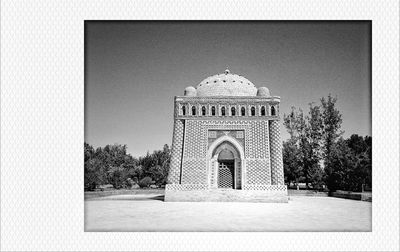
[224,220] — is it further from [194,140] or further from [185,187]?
[194,140]

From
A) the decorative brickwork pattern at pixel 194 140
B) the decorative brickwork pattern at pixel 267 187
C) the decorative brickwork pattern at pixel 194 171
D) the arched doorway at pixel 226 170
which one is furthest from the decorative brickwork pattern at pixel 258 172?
the decorative brickwork pattern at pixel 194 140

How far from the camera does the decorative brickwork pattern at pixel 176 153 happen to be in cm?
1246

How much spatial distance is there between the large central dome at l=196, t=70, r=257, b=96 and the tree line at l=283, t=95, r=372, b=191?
278 cm

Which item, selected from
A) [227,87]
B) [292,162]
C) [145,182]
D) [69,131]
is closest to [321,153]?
[292,162]

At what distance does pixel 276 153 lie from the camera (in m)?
12.6

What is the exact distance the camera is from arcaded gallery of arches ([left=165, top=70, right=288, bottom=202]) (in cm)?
1232

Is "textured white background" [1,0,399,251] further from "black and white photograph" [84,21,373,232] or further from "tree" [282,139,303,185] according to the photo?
"tree" [282,139,303,185]

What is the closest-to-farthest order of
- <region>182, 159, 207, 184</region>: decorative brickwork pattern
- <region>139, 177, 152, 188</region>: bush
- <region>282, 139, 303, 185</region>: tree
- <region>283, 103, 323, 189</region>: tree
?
<region>182, 159, 207, 184</region>: decorative brickwork pattern → <region>283, 103, 323, 189</region>: tree → <region>282, 139, 303, 185</region>: tree → <region>139, 177, 152, 188</region>: bush

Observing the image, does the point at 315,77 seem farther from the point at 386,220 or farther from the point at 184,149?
the point at 184,149

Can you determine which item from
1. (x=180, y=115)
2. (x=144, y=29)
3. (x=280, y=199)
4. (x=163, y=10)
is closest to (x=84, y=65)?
(x=144, y=29)

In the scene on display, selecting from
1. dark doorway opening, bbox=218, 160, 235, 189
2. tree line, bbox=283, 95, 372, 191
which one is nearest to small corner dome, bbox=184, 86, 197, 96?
dark doorway opening, bbox=218, 160, 235, 189

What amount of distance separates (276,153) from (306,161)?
24.2ft

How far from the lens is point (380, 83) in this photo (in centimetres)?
810

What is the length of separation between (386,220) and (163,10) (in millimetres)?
6854
